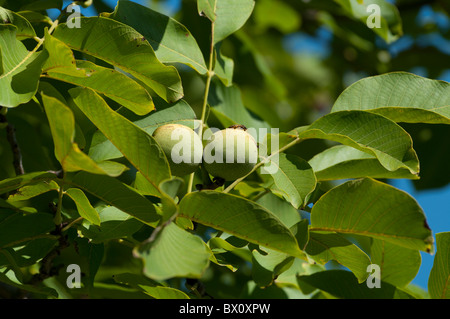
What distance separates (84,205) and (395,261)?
84 centimetres

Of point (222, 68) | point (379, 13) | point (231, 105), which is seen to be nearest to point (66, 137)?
point (222, 68)

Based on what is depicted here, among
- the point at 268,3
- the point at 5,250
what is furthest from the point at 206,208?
the point at 268,3

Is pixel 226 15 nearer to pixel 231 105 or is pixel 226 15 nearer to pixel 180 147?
pixel 231 105

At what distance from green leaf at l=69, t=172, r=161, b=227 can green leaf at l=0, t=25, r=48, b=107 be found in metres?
0.20

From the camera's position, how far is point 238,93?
71.9 inches

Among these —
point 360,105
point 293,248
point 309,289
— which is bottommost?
point 309,289

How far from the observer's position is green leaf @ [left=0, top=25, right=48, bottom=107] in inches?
42.3

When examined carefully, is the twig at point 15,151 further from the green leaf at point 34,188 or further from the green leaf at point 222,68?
the green leaf at point 222,68

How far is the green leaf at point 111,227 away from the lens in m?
1.13

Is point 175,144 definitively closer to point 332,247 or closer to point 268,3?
point 332,247

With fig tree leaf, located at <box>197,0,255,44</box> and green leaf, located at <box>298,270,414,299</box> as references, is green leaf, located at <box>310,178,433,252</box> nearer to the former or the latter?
green leaf, located at <box>298,270,414,299</box>

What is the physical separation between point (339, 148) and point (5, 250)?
3.02 feet

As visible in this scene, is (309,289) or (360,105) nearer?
(360,105)

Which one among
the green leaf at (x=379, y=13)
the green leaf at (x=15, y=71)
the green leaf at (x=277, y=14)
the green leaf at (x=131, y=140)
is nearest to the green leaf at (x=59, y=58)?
the green leaf at (x=15, y=71)
